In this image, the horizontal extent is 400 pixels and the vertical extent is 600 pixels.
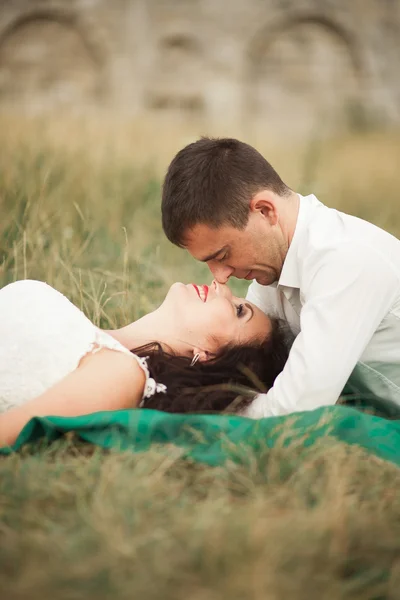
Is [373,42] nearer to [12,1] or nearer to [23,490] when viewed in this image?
[12,1]

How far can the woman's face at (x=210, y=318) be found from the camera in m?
3.14

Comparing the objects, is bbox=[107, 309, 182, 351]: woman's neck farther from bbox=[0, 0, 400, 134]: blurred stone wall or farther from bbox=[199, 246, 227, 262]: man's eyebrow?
bbox=[0, 0, 400, 134]: blurred stone wall

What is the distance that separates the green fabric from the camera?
261 cm

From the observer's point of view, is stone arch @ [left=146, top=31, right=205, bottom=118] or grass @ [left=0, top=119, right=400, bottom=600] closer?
grass @ [left=0, top=119, right=400, bottom=600]

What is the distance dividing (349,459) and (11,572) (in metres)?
1.21

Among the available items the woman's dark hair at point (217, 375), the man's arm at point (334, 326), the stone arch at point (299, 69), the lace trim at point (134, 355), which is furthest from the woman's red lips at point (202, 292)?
the stone arch at point (299, 69)

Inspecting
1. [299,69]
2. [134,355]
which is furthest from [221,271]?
[299,69]

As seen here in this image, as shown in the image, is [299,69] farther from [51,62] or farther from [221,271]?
[221,271]

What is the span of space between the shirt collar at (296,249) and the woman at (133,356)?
199mm

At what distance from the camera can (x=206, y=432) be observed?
271 cm

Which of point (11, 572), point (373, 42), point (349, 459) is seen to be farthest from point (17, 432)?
point (373, 42)

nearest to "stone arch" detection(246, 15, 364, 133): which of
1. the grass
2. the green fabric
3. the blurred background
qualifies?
the blurred background

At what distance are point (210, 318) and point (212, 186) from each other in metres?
0.54

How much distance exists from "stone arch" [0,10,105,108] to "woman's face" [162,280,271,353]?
48.8ft
